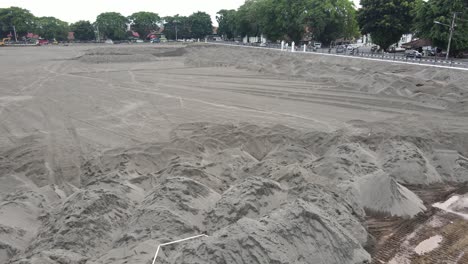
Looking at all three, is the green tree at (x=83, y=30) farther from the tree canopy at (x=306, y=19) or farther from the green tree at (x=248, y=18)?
the tree canopy at (x=306, y=19)

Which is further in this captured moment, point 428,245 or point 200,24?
point 200,24

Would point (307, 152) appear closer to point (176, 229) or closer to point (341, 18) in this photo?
point (176, 229)

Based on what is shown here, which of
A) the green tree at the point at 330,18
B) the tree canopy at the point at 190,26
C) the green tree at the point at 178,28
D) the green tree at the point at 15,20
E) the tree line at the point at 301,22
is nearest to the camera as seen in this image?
the tree line at the point at 301,22

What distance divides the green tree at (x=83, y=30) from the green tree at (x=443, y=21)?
10110 cm

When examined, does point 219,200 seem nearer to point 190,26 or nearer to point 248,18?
point 248,18

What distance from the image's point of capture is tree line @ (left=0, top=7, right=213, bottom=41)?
10200 centimetres

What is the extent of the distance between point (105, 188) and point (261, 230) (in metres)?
4.54

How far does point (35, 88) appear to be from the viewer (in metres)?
25.2

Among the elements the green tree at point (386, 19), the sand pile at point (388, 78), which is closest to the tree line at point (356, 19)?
the green tree at point (386, 19)

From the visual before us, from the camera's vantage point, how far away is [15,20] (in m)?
101

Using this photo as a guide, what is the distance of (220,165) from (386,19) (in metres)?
36.6

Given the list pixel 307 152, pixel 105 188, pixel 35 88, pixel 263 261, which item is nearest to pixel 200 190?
pixel 105 188

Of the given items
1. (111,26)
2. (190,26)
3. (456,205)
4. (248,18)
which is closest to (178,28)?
(190,26)

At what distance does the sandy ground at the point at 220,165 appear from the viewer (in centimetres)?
719
